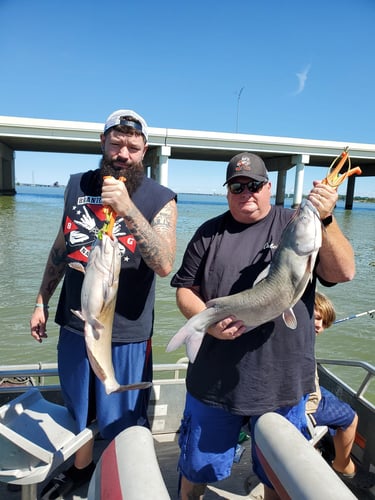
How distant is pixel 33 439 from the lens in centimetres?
260

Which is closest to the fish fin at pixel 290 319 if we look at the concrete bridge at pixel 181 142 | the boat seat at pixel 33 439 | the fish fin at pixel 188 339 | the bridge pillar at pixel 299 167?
the fish fin at pixel 188 339

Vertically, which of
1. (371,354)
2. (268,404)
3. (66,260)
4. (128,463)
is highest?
(66,260)

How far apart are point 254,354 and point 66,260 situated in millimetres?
1586

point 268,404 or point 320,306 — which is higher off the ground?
point 320,306

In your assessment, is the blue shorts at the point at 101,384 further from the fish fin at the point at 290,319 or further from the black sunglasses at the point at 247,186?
the black sunglasses at the point at 247,186

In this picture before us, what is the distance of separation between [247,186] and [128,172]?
819 millimetres

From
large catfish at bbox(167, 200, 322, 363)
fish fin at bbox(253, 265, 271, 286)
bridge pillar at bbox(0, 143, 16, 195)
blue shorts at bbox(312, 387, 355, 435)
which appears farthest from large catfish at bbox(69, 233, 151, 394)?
bridge pillar at bbox(0, 143, 16, 195)

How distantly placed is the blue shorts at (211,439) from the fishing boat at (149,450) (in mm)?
524

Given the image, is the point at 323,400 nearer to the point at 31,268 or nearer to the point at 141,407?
the point at 141,407

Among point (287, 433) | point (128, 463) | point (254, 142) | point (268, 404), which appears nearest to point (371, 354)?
point (268, 404)

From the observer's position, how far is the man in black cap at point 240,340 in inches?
90.2

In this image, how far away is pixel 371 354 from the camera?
6809 mm

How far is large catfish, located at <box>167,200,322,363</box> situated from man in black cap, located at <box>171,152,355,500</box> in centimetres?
10

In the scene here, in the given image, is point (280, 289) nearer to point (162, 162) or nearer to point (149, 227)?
point (149, 227)
